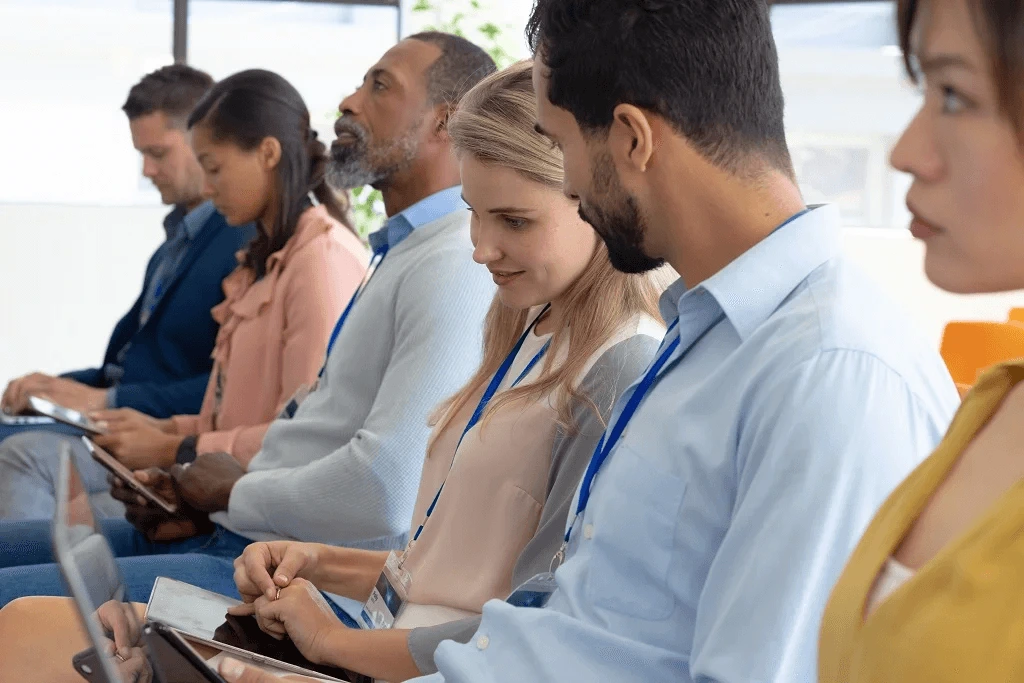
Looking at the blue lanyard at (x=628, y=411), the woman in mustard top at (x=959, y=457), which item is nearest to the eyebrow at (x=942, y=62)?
the woman in mustard top at (x=959, y=457)

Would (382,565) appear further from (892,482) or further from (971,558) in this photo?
(971,558)

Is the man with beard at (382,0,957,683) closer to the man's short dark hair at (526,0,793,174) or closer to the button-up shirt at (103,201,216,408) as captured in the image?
the man's short dark hair at (526,0,793,174)

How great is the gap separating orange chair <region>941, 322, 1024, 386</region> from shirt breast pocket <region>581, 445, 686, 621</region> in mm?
1239

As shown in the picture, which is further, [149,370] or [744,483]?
[149,370]

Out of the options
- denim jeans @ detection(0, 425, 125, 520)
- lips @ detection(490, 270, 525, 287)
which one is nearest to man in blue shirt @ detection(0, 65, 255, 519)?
denim jeans @ detection(0, 425, 125, 520)

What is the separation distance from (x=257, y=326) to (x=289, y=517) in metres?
0.67

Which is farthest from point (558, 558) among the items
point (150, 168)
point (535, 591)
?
point (150, 168)

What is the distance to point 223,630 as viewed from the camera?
1.53 meters

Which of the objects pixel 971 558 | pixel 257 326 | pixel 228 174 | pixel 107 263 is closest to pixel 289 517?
pixel 257 326

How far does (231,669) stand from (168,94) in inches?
112

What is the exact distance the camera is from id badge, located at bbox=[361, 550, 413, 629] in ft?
4.98

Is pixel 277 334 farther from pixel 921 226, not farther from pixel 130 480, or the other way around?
pixel 921 226

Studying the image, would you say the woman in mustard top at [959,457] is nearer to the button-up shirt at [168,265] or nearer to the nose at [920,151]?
the nose at [920,151]

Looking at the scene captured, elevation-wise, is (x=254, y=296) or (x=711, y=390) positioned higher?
(x=711, y=390)
